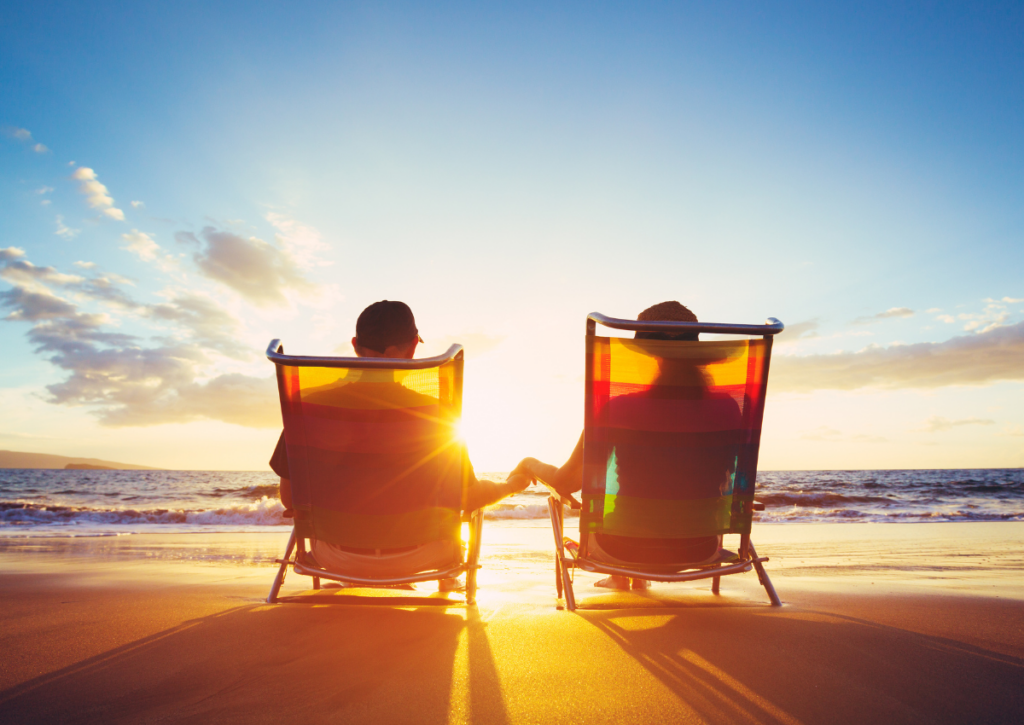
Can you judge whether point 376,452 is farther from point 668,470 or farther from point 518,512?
point 518,512

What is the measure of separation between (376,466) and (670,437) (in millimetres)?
1601

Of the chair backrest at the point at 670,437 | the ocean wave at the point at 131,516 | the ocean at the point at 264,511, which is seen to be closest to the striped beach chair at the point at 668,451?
the chair backrest at the point at 670,437

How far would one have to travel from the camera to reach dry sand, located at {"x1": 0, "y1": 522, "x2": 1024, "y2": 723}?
1.52 meters

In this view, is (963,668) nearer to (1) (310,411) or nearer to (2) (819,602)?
(2) (819,602)

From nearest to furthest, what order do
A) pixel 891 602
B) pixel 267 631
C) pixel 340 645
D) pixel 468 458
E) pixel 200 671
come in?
1. pixel 200 671
2. pixel 340 645
3. pixel 267 631
4. pixel 468 458
5. pixel 891 602

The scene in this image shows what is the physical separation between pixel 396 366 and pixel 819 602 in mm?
2934

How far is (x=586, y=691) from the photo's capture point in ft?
5.31

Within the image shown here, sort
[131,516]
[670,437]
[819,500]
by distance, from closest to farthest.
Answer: [670,437] → [131,516] → [819,500]

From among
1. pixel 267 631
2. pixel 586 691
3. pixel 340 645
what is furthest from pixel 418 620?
pixel 586 691

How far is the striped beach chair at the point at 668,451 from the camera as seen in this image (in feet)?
9.14

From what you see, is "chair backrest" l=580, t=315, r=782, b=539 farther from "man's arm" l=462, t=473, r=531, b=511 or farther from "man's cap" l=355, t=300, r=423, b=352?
"man's cap" l=355, t=300, r=423, b=352

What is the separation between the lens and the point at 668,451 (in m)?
2.83

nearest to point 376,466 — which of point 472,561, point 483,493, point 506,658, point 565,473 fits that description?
point 483,493

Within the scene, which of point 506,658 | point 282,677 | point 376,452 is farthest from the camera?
point 376,452
